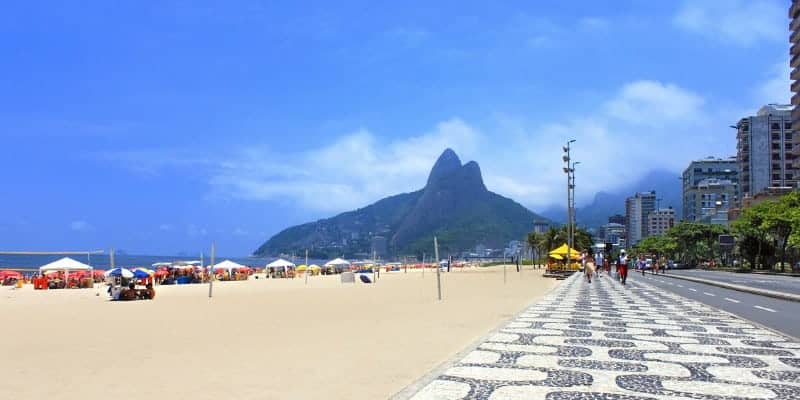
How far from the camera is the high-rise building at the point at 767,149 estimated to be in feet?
343

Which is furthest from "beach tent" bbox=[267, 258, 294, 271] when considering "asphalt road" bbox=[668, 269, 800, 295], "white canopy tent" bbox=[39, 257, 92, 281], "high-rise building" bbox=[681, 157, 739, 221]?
"high-rise building" bbox=[681, 157, 739, 221]

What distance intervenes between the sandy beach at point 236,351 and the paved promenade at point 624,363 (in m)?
0.56

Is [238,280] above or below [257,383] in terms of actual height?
below

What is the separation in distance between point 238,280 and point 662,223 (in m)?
179

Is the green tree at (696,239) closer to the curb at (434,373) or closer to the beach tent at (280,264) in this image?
the beach tent at (280,264)

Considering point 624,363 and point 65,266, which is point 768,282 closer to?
point 624,363

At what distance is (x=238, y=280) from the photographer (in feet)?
147

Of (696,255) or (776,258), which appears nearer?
(776,258)

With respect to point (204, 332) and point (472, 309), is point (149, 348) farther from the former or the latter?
point (472, 309)

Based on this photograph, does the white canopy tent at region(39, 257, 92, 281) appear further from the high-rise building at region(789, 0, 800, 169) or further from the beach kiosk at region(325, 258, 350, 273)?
the high-rise building at region(789, 0, 800, 169)

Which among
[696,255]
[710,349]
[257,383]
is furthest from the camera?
[696,255]

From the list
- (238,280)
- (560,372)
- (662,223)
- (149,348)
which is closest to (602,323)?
(560,372)

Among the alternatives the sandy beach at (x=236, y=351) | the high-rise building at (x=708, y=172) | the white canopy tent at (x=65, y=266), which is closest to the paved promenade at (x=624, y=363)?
the sandy beach at (x=236, y=351)

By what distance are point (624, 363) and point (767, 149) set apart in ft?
382
